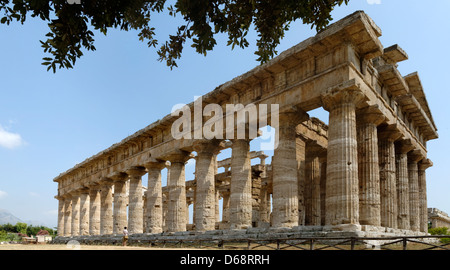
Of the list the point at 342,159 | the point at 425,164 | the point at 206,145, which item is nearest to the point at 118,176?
the point at 206,145

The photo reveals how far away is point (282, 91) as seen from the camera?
1795 cm

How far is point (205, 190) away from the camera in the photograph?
21969mm

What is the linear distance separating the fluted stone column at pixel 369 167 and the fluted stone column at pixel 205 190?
768cm

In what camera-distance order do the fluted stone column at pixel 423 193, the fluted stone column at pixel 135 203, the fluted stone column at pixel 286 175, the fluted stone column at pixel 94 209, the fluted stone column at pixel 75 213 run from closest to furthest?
the fluted stone column at pixel 286 175, the fluted stone column at pixel 423 193, the fluted stone column at pixel 135 203, the fluted stone column at pixel 94 209, the fluted stone column at pixel 75 213

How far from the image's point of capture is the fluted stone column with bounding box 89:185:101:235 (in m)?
34.8

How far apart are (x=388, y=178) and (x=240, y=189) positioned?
22.3 ft

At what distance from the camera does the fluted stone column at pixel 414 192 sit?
2236cm

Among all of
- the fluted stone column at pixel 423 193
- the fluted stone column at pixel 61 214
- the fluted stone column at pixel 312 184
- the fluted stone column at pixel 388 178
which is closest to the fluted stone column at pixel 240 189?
the fluted stone column at pixel 312 184

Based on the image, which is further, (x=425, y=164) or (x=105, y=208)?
(x=105, y=208)

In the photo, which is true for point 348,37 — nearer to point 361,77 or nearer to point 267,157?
point 361,77

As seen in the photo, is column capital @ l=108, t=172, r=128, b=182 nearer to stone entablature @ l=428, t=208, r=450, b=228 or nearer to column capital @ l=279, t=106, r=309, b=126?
column capital @ l=279, t=106, r=309, b=126

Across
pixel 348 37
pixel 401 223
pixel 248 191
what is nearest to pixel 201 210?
pixel 248 191

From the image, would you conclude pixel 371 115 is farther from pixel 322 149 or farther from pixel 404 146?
pixel 322 149

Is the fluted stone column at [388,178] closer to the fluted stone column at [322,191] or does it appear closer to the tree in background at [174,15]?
the fluted stone column at [322,191]
